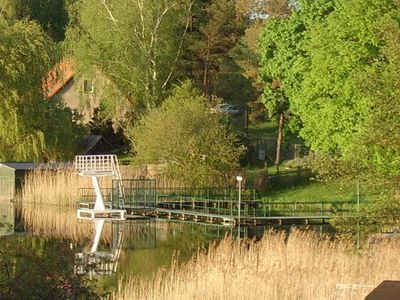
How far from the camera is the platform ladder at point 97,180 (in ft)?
121

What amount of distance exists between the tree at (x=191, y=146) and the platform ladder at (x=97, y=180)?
100 inches

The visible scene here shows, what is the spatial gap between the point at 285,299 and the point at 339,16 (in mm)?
23936

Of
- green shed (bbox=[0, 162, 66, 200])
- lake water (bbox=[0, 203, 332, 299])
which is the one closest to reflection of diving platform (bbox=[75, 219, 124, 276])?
lake water (bbox=[0, 203, 332, 299])

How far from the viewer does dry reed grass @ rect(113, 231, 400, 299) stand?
14836 mm

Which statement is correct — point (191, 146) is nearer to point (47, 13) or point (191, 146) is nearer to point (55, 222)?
point (55, 222)

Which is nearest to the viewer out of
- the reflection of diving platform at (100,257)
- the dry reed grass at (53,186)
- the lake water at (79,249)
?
the lake water at (79,249)

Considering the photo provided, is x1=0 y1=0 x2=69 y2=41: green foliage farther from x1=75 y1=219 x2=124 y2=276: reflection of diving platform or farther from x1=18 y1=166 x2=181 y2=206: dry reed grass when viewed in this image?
x1=75 y1=219 x2=124 y2=276: reflection of diving platform

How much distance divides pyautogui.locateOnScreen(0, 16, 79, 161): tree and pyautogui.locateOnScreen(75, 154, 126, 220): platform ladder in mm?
4503

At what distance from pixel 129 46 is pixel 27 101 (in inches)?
343

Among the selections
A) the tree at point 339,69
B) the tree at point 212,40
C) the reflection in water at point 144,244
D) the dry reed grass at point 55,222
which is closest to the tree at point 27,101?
the dry reed grass at point 55,222

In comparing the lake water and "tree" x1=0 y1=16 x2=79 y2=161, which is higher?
"tree" x1=0 y1=16 x2=79 y2=161

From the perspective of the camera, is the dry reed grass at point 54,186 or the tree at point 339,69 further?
the dry reed grass at point 54,186

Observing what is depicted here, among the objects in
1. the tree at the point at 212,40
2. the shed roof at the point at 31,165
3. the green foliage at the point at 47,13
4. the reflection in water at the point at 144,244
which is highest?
the green foliage at the point at 47,13

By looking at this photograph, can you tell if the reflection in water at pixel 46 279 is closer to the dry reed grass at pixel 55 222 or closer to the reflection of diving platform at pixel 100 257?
the reflection of diving platform at pixel 100 257
